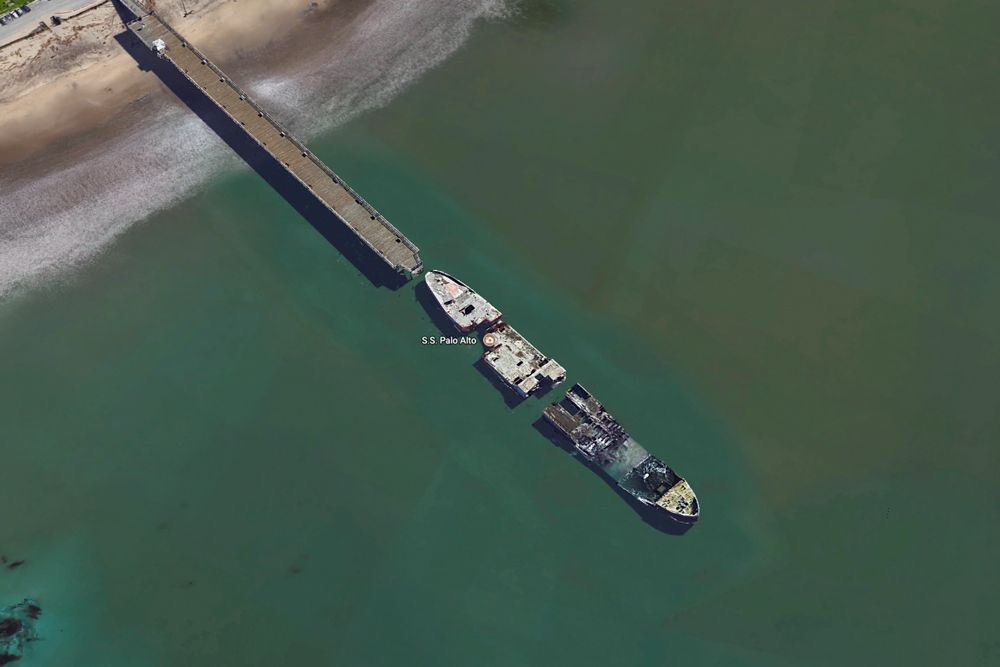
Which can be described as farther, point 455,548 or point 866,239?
point 866,239

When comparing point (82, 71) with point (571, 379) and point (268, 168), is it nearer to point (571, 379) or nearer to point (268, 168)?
point (268, 168)

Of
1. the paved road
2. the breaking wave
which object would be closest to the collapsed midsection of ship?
the breaking wave

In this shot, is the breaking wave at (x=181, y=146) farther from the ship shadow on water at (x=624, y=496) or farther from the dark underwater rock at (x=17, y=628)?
the ship shadow on water at (x=624, y=496)

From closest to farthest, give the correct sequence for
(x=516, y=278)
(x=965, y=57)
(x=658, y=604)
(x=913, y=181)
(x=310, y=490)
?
(x=658, y=604) → (x=310, y=490) → (x=516, y=278) → (x=913, y=181) → (x=965, y=57)

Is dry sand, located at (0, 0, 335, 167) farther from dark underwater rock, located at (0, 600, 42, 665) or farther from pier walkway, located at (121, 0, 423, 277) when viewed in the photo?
dark underwater rock, located at (0, 600, 42, 665)

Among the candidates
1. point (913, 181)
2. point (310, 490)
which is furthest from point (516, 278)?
point (913, 181)

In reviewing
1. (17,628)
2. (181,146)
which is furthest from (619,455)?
(181,146)

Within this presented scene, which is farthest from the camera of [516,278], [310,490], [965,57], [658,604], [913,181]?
[965,57]

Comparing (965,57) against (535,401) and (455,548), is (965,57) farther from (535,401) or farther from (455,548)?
(455,548)
